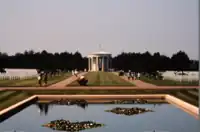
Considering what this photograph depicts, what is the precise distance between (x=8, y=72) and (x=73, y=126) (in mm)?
9497

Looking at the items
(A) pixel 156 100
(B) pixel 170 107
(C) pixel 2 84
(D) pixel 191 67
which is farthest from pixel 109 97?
(C) pixel 2 84

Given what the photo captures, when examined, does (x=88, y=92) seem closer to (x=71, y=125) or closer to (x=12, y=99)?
(x=12, y=99)

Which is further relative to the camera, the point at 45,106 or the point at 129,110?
the point at 45,106

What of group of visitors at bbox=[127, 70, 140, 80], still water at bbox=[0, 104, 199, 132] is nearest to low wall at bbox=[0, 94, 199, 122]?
still water at bbox=[0, 104, 199, 132]

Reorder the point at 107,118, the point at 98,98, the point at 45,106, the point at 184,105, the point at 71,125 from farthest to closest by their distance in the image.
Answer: the point at 98,98, the point at 45,106, the point at 184,105, the point at 107,118, the point at 71,125

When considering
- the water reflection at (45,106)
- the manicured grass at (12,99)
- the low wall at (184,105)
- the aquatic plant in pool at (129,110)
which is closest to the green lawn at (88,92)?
the manicured grass at (12,99)

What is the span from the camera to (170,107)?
663 inches

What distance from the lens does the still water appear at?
484 inches

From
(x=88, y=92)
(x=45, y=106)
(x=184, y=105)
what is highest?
(x=88, y=92)

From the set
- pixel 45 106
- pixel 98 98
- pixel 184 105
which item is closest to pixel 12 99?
pixel 45 106

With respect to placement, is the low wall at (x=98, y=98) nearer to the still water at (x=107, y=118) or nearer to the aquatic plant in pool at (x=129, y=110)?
the still water at (x=107, y=118)

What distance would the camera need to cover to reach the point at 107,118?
14.1 m

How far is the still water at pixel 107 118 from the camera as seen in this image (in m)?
12.3

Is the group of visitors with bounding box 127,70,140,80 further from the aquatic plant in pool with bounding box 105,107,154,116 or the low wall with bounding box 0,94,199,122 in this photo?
the aquatic plant in pool with bounding box 105,107,154,116
